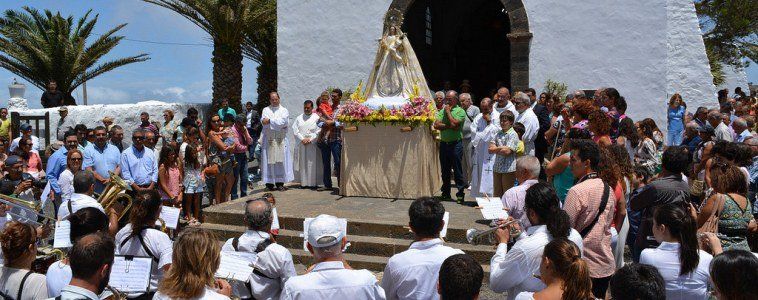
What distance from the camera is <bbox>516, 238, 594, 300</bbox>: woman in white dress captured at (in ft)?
10.6

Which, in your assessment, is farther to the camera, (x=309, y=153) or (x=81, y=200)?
(x=309, y=153)

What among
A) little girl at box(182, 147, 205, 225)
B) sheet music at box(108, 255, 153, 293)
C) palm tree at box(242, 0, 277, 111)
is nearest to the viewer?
sheet music at box(108, 255, 153, 293)

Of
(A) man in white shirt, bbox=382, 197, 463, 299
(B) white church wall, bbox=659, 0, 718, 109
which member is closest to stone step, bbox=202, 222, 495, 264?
(A) man in white shirt, bbox=382, 197, 463, 299

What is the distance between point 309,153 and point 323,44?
15.5ft

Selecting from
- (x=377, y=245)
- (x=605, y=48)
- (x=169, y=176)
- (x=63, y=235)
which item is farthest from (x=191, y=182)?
(x=605, y=48)

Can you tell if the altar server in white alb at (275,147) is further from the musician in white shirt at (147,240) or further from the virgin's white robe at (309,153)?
the musician in white shirt at (147,240)

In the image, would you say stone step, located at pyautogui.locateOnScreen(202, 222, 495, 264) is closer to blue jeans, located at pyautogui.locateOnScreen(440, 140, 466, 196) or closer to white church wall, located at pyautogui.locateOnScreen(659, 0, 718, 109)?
blue jeans, located at pyautogui.locateOnScreen(440, 140, 466, 196)

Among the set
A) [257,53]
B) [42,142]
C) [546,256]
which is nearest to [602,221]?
[546,256]

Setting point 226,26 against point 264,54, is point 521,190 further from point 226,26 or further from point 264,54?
point 264,54

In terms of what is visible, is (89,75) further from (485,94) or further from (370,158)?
(370,158)

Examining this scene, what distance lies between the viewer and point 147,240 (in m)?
4.44

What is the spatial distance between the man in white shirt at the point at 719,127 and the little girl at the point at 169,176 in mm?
7751

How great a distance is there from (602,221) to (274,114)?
742 centimetres

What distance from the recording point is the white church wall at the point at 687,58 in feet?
47.9
